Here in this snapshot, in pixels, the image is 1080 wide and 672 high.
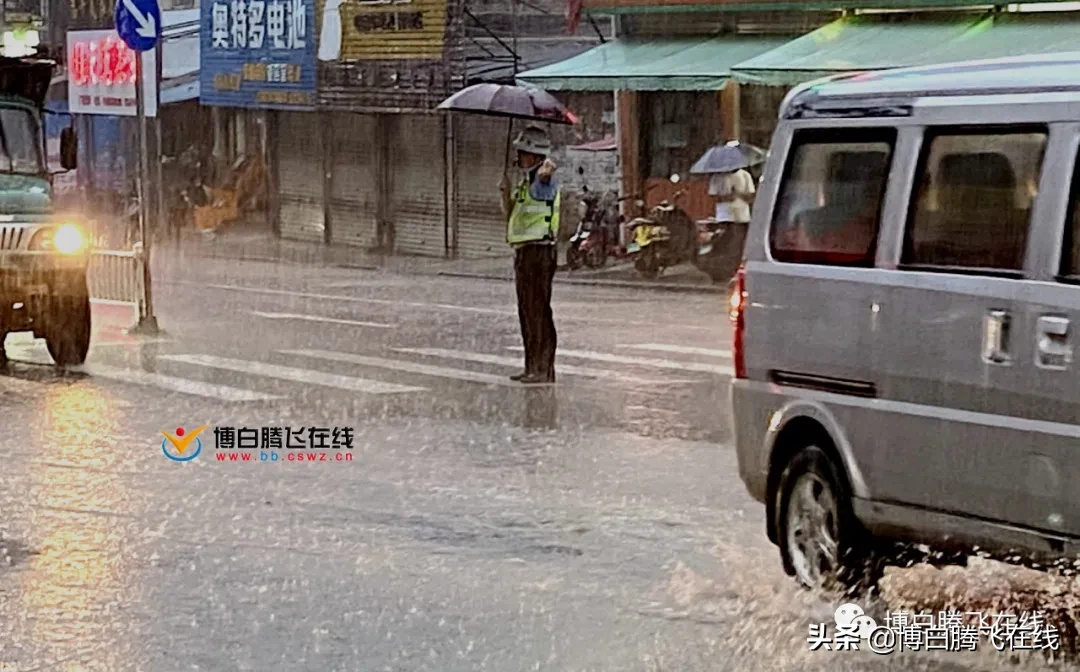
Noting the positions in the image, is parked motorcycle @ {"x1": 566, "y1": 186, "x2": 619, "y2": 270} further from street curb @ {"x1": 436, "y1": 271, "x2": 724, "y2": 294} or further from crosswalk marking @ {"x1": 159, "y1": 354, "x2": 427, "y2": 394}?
crosswalk marking @ {"x1": 159, "y1": 354, "x2": 427, "y2": 394}

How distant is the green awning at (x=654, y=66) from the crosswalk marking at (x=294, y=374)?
12061 millimetres

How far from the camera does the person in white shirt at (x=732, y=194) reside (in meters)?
26.2

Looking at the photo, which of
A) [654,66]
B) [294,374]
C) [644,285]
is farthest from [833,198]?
[654,66]

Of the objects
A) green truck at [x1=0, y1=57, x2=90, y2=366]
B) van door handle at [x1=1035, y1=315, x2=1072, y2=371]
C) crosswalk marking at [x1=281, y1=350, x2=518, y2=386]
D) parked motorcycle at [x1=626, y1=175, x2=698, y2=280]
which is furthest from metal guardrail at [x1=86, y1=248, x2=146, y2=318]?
van door handle at [x1=1035, y1=315, x2=1072, y2=371]

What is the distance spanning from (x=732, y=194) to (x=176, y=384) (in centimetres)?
1224

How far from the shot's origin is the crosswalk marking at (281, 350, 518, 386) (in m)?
15.8

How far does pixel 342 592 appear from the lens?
8.33 metres

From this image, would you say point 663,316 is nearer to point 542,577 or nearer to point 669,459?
point 669,459

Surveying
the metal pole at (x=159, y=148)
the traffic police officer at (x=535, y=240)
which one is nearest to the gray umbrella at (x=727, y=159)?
the traffic police officer at (x=535, y=240)

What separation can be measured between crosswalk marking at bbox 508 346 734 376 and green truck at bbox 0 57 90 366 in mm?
3906

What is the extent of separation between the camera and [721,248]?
86.0 ft

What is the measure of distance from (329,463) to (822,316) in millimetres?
4861

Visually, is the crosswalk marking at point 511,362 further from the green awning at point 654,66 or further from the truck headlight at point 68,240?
the green awning at point 654,66

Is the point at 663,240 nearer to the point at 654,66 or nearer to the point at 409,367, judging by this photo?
the point at 654,66
